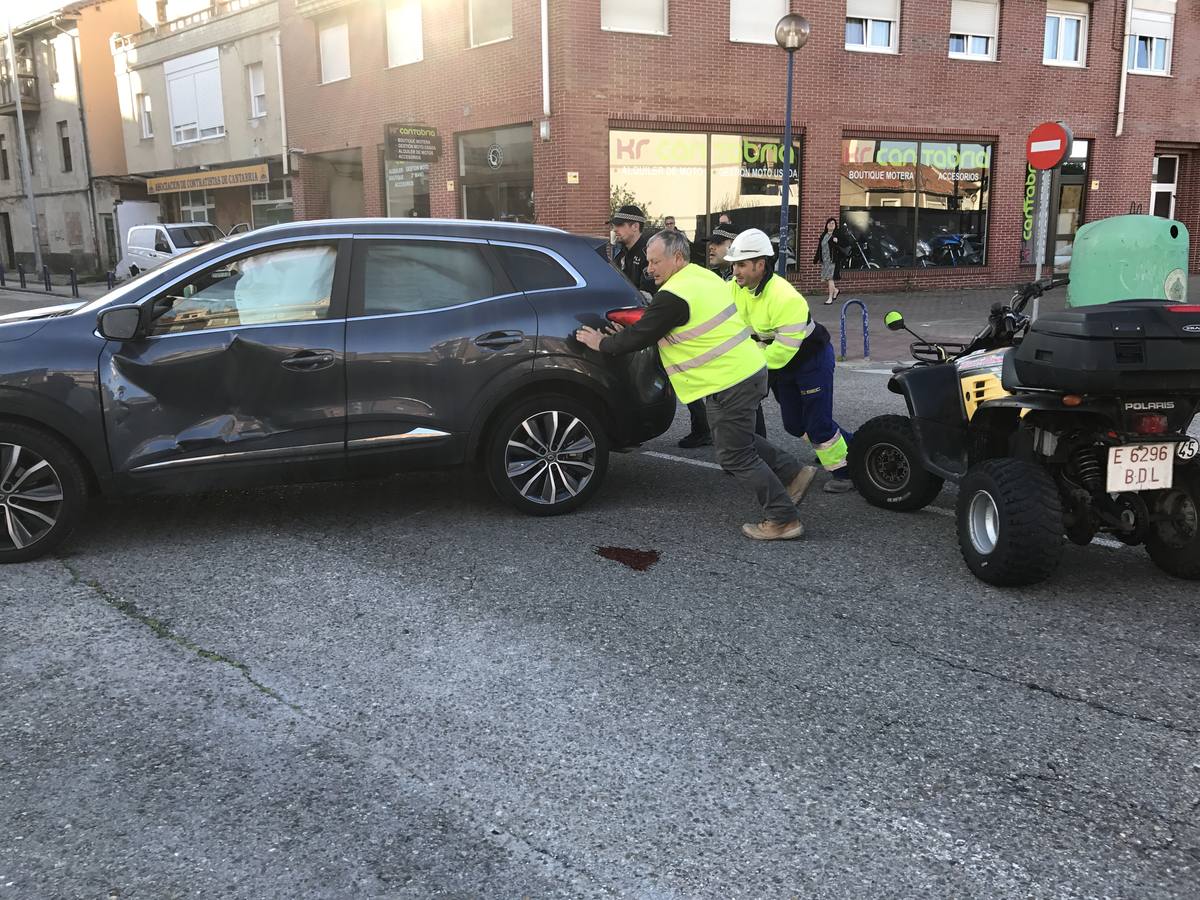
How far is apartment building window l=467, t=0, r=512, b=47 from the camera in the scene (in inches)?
805

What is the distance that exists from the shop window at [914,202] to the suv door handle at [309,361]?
60.0 feet

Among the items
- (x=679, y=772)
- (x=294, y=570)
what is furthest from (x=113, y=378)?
(x=679, y=772)

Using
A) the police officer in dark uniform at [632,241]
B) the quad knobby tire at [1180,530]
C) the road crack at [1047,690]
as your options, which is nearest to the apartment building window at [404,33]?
the police officer in dark uniform at [632,241]

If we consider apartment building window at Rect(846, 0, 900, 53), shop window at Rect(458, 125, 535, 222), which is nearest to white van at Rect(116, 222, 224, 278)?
shop window at Rect(458, 125, 535, 222)

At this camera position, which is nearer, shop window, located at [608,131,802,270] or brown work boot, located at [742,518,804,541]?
brown work boot, located at [742,518,804,541]

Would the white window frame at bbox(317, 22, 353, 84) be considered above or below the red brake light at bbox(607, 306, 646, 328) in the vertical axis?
above

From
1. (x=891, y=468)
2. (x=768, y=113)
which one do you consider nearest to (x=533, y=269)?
(x=891, y=468)

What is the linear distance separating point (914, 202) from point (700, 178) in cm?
542

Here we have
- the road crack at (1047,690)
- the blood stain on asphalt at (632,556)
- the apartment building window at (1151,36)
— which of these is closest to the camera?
the road crack at (1047,690)

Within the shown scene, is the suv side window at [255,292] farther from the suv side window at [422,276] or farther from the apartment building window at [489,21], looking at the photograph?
the apartment building window at [489,21]

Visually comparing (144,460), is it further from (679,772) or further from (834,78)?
(834,78)

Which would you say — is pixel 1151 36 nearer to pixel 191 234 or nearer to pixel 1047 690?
pixel 191 234

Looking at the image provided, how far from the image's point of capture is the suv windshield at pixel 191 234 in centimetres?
2419

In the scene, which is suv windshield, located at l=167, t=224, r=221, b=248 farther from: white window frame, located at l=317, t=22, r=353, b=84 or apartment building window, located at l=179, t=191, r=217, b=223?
apartment building window, located at l=179, t=191, r=217, b=223
